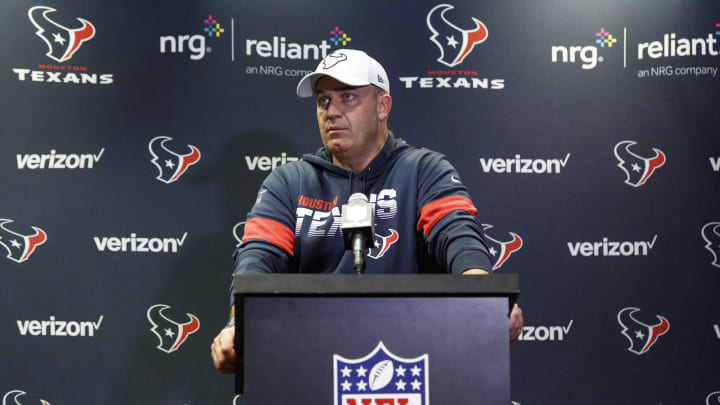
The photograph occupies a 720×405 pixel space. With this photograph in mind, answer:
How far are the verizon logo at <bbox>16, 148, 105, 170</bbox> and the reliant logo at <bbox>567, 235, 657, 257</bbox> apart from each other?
2.36 meters

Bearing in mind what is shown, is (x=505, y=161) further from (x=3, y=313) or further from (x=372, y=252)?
(x=3, y=313)

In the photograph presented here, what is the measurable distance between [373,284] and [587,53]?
2486 mm

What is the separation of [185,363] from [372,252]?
1428mm

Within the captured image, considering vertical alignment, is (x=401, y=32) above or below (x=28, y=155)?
above

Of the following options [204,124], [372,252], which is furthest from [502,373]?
[204,124]

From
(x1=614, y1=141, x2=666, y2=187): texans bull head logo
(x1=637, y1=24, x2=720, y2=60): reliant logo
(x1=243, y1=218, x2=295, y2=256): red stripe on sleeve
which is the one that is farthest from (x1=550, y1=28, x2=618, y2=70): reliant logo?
(x1=243, y1=218, x2=295, y2=256): red stripe on sleeve

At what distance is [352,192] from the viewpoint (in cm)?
203

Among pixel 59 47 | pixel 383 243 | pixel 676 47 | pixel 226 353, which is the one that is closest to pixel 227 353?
pixel 226 353

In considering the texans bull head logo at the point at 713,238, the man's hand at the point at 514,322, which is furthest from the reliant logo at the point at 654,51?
the man's hand at the point at 514,322

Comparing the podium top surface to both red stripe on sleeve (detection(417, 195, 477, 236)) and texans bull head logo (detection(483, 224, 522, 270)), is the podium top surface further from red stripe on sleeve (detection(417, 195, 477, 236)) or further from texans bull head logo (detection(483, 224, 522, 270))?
texans bull head logo (detection(483, 224, 522, 270))

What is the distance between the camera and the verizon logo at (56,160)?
293cm

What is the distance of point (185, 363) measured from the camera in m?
2.92

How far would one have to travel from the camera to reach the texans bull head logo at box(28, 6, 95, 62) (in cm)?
298

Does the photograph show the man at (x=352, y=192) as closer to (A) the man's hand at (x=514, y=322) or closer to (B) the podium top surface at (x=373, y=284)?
(A) the man's hand at (x=514, y=322)
